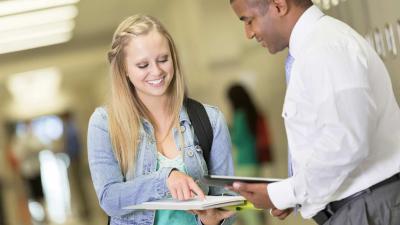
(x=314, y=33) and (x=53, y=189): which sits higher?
(x=314, y=33)

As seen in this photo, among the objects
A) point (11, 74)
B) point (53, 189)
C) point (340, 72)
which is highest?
point (11, 74)

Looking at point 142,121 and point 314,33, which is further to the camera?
point 142,121

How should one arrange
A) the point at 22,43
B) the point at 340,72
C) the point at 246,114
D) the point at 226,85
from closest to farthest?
the point at 340,72 → the point at 246,114 → the point at 226,85 → the point at 22,43

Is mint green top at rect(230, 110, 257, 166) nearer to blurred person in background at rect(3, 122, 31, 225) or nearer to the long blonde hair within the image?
the long blonde hair

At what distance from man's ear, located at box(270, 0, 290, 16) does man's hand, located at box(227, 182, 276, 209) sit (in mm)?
551

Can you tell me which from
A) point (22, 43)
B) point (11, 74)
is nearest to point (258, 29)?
point (22, 43)

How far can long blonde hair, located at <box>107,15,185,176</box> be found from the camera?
2.62 meters

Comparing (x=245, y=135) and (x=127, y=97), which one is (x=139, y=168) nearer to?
(x=127, y=97)

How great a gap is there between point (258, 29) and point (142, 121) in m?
0.54

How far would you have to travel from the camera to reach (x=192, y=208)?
96.2 inches

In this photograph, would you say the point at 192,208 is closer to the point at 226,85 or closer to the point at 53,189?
the point at 226,85

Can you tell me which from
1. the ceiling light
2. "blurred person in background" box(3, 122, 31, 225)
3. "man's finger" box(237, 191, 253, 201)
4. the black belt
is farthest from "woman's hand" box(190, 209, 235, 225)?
"blurred person in background" box(3, 122, 31, 225)

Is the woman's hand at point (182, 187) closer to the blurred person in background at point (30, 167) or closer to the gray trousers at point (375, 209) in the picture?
the gray trousers at point (375, 209)

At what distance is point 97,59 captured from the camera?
19531 millimetres
